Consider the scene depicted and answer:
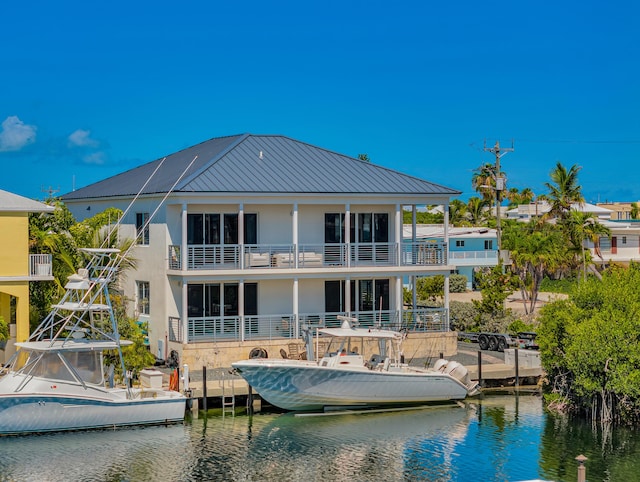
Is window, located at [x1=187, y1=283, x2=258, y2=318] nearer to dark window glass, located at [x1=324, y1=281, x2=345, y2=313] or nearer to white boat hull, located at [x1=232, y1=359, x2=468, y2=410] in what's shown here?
dark window glass, located at [x1=324, y1=281, x2=345, y2=313]

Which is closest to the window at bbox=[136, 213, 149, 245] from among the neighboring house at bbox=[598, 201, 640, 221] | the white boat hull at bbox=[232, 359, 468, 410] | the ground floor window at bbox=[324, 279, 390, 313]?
the ground floor window at bbox=[324, 279, 390, 313]

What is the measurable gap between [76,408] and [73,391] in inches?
20.5

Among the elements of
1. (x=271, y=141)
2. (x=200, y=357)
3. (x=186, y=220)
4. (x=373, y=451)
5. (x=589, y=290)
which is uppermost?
(x=271, y=141)

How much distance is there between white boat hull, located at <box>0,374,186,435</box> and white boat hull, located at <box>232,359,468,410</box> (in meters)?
2.76

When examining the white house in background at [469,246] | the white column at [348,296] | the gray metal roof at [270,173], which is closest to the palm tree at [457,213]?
the white house in background at [469,246]

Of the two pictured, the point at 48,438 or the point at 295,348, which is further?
the point at 295,348

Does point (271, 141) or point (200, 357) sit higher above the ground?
point (271, 141)

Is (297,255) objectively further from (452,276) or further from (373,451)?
(452,276)

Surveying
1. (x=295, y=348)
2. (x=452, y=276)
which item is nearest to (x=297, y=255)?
(x=295, y=348)

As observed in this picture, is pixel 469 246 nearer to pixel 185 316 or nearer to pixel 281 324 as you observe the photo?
pixel 281 324

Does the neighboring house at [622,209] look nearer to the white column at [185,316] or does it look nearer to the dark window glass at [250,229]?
the dark window glass at [250,229]

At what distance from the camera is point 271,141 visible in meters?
45.9

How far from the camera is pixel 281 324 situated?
134ft

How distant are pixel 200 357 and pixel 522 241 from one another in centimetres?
2910
